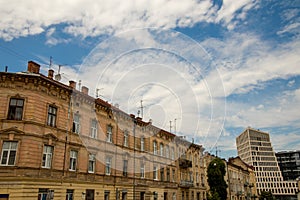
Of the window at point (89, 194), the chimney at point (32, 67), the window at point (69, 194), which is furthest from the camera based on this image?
the window at point (89, 194)

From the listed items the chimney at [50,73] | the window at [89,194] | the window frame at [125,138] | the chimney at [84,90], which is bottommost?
the window at [89,194]

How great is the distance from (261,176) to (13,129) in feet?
425

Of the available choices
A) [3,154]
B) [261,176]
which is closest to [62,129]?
[3,154]

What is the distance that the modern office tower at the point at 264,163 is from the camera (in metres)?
127

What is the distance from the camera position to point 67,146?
73.4 feet

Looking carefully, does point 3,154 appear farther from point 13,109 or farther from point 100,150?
point 100,150

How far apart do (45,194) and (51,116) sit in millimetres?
5911

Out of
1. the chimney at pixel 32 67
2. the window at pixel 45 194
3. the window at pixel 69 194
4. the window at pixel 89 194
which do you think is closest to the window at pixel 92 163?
the window at pixel 89 194

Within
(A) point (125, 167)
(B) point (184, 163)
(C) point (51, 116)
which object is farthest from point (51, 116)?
(B) point (184, 163)

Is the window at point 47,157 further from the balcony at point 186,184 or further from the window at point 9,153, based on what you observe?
the balcony at point 186,184

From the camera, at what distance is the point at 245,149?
457 feet

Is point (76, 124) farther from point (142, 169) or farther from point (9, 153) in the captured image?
point (142, 169)

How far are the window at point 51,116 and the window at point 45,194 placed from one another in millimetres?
4912

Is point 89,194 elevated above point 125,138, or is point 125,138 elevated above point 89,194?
point 125,138
